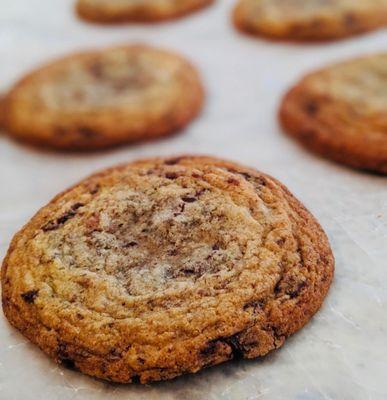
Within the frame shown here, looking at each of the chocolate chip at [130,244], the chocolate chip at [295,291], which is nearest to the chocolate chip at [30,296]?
the chocolate chip at [130,244]

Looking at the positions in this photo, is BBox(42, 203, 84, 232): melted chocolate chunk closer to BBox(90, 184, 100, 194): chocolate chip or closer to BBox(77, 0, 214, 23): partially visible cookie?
BBox(90, 184, 100, 194): chocolate chip

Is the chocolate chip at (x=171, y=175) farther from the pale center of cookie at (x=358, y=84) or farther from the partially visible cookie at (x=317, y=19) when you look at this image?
the partially visible cookie at (x=317, y=19)

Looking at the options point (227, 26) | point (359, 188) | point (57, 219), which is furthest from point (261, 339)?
point (227, 26)

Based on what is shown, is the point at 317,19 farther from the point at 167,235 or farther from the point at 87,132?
the point at 167,235

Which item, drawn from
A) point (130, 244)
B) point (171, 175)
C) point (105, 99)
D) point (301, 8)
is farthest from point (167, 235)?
point (301, 8)

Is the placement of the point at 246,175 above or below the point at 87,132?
above
